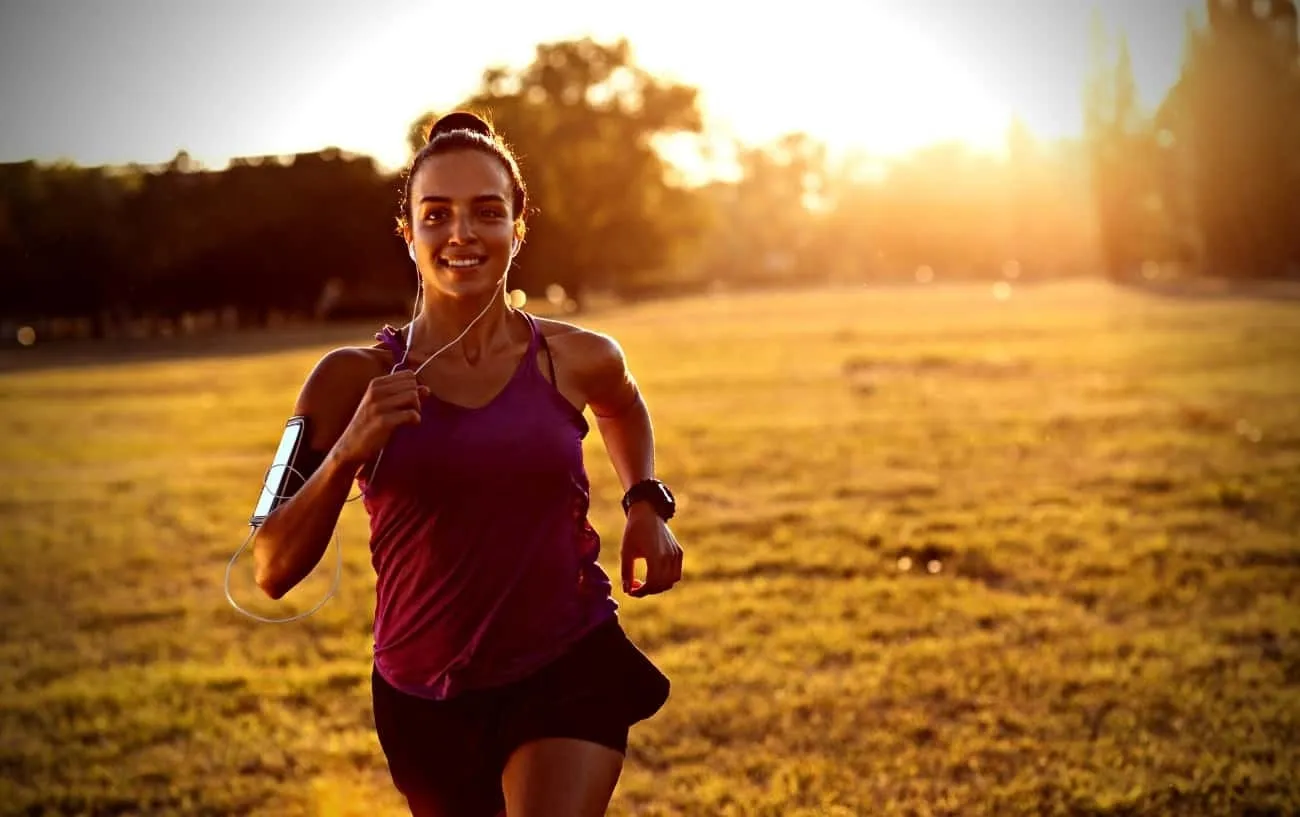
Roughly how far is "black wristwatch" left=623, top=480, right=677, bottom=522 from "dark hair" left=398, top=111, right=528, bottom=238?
0.71m

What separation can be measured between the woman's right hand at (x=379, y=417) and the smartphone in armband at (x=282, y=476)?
18 centimetres

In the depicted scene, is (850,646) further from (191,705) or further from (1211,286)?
(1211,286)

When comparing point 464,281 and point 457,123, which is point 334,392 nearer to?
point 464,281

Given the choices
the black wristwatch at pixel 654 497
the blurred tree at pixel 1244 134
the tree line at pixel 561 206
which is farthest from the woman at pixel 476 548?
the blurred tree at pixel 1244 134

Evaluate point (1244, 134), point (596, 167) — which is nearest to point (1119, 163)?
point (1244, 134)

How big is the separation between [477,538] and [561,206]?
7081cm

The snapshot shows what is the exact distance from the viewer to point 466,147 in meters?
2.83

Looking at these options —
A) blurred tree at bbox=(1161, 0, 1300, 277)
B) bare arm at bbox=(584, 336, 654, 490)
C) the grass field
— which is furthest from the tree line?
bare arm at bbox=(584, 336, 654, 490)

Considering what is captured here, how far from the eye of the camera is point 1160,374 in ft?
74.8

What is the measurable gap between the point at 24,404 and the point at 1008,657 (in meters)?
26.1

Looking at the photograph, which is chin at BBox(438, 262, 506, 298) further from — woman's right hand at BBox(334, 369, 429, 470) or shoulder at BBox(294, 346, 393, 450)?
woman's right hand at BBox(334, 369, 429, 470)

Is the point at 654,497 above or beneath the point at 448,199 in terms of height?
beneath

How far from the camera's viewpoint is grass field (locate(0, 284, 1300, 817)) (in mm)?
5379

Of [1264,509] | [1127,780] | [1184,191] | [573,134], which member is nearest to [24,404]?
[1264,509]
